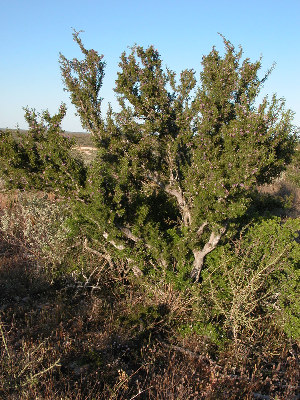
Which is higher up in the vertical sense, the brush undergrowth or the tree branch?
the tree branch

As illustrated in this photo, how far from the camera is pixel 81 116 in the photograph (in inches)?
226

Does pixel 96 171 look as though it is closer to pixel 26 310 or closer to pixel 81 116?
pixel 81 116

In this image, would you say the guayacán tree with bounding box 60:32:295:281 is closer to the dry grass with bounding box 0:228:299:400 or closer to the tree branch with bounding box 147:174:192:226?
the tree branch with bounding box 147:174:192:226

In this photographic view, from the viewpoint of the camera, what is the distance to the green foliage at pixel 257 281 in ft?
14.8

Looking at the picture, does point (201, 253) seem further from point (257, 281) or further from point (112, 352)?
point (112, 352)

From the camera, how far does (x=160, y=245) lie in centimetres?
550

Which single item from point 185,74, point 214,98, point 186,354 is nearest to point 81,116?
point 185,74

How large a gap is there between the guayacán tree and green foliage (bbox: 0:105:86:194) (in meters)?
0.41

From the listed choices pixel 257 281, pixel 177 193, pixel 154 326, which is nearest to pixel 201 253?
pixel 257 281

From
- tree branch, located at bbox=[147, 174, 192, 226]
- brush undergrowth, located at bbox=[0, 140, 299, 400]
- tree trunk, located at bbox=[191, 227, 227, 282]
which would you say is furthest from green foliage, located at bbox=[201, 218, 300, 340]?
tree branch, located at bbox=[147, 174, 192, 226]

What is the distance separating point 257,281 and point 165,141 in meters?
3.12

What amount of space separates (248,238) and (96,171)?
3.35 meters

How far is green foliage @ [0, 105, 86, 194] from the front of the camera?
4.91 m

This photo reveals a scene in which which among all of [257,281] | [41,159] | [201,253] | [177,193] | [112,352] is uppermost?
[41,159]
